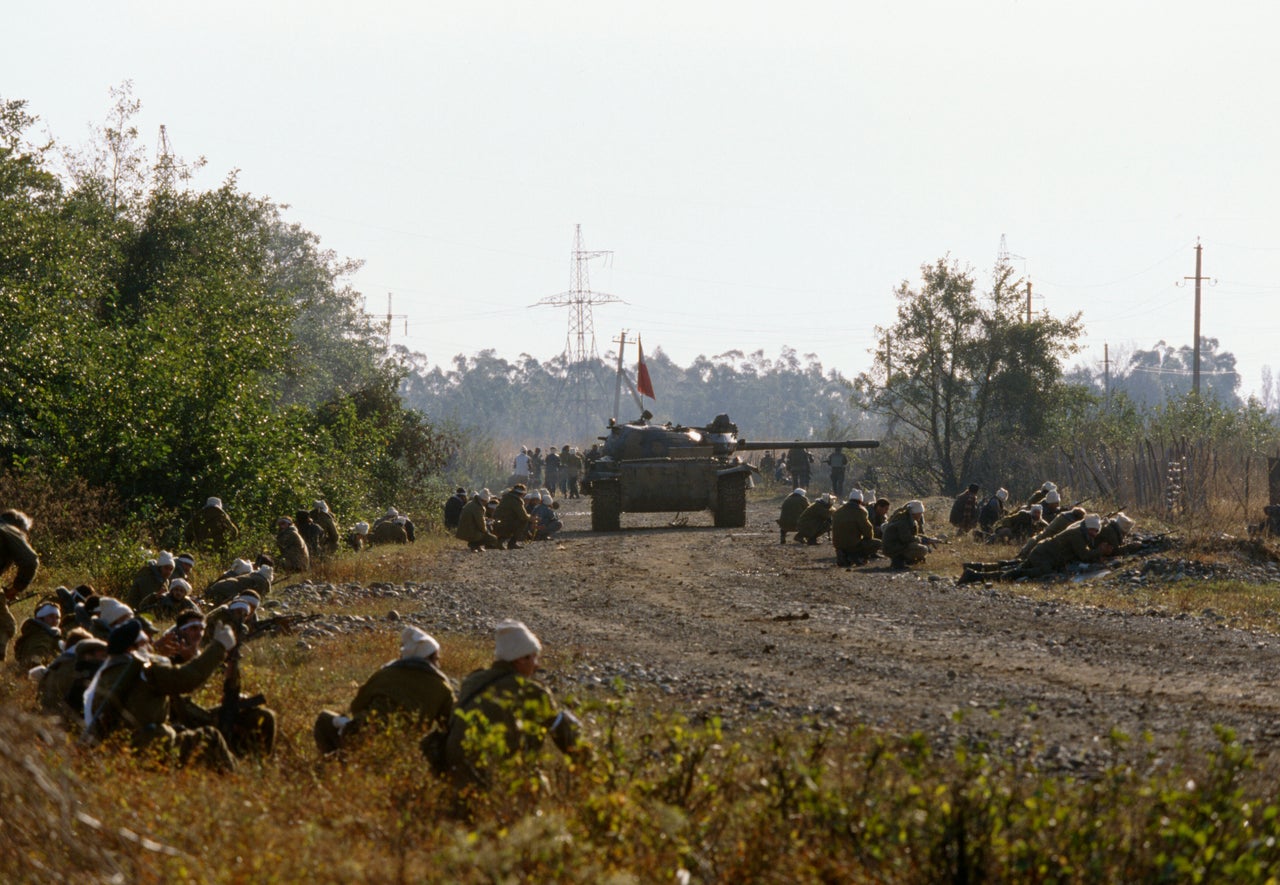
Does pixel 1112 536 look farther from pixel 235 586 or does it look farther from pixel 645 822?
pixel 645 822

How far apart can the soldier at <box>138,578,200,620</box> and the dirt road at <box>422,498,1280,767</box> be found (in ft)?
10.9

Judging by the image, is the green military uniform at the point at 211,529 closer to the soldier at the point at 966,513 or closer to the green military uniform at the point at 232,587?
the green military uniform at the point at 232,587

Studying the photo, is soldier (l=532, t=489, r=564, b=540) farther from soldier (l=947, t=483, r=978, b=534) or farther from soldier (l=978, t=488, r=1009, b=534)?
→ soldier (l=978, t=488, r=1009, b=534)

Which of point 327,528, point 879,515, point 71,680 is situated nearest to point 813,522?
point 879,515

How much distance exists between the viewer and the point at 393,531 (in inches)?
1131

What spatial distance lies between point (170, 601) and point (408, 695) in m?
6.79

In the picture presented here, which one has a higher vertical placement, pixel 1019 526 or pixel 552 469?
pixel 552 469

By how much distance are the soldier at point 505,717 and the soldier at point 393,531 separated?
2046cm

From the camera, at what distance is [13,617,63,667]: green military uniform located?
12328mm

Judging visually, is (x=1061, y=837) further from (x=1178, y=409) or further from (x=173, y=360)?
(x=1178, y=409)

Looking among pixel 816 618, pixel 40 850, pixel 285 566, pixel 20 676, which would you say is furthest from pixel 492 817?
pixel 285 566

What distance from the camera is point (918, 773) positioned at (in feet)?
20.3

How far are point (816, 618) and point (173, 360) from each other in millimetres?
13531

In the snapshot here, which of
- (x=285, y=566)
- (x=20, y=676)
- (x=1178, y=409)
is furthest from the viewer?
(x=1178, y=409)
